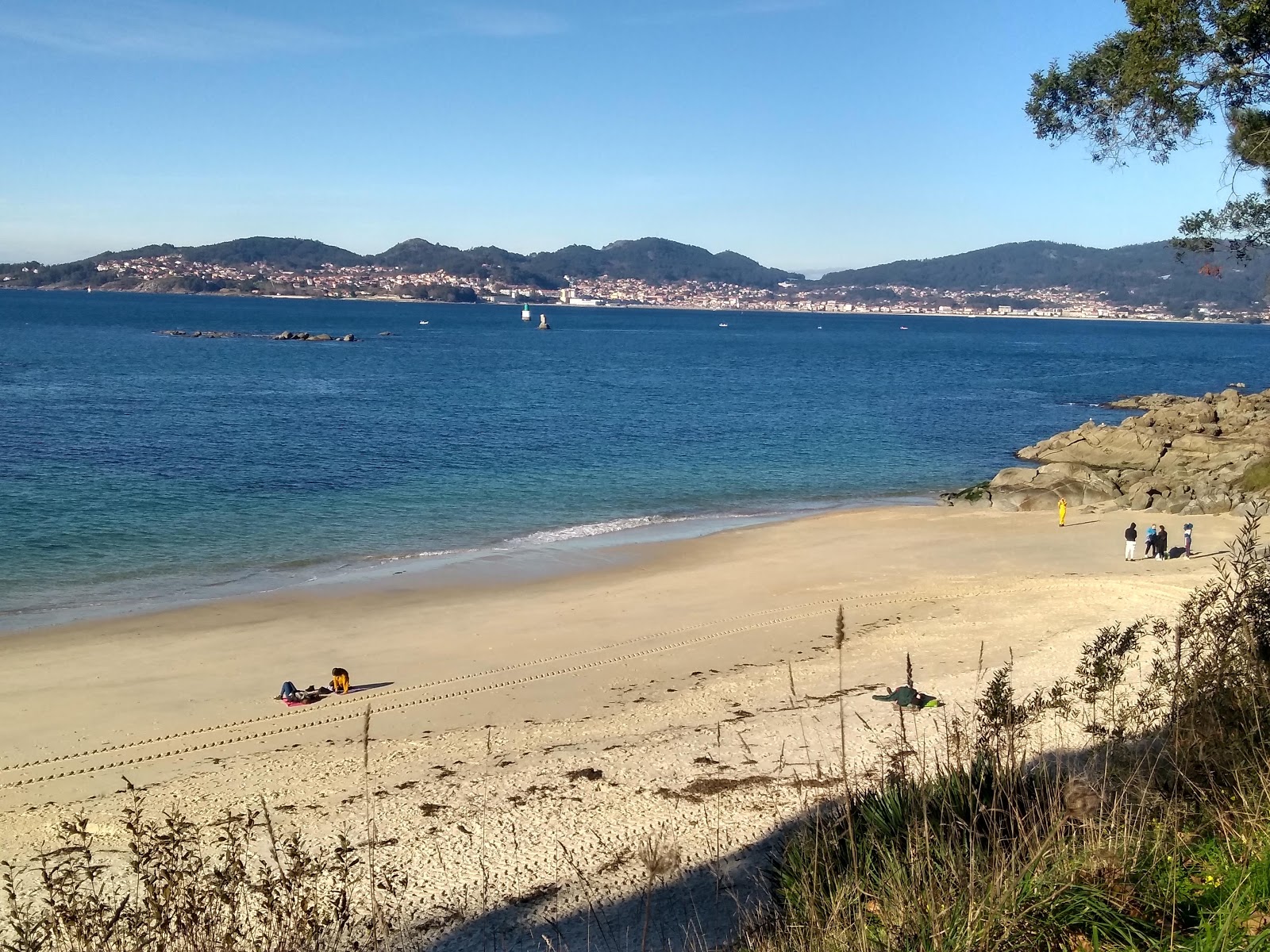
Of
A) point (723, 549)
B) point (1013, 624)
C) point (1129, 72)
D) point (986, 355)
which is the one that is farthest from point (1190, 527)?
point (986, 355)

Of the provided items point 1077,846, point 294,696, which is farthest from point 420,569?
point 1077,846

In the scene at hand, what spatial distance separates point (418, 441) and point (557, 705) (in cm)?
2912

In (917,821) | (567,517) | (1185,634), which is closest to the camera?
(917,821)

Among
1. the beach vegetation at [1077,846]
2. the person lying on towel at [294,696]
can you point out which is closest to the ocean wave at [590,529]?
the person lying on towel at [294,696]

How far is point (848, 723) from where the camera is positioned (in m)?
11.6

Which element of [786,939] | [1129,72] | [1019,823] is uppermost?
[1129,72]

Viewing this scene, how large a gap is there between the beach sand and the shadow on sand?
0.09 feet

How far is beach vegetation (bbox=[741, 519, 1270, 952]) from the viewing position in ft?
12.4

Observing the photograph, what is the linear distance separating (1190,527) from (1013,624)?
828 centimetres

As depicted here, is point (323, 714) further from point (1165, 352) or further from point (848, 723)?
point (1165, 352)

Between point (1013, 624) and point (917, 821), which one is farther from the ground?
point (917, 821)

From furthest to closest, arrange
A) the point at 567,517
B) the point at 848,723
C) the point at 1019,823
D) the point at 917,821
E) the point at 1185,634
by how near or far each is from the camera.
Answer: the point at 567,517 → the point at 848,723 → the point at 1185,634 → the point at 917,821 → the point at 1019,823

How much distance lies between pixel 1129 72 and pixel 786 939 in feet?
36.2

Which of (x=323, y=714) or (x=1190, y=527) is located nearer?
(x=323, y=714)
